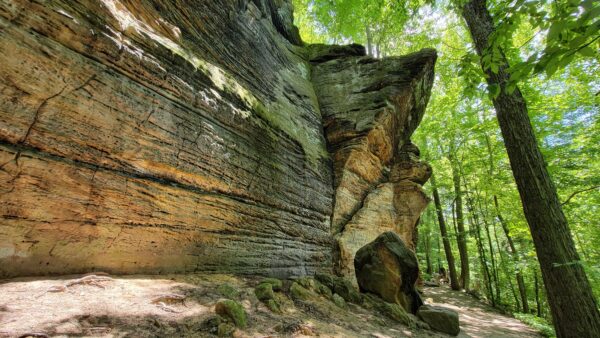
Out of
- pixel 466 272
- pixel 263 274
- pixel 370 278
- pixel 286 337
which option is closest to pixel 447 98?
pixel 466 272

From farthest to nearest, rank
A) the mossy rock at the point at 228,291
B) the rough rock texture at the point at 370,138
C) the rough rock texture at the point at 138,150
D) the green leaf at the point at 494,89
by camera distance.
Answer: the rough rock texture at the point at 370,138, the mossy rock at the point at 228,291, the rough rock texture at the point at 138,150, the green leaf at the point at 494,89

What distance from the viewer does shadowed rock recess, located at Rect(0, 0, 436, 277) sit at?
→ 2.87m

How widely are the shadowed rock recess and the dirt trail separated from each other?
4.41 meters

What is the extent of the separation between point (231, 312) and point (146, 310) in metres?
0.82

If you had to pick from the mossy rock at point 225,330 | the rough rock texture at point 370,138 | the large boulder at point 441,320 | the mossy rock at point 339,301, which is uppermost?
the rough rock texture at point 370,138

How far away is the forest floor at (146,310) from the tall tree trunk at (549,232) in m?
2.42

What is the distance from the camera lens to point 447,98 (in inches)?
637

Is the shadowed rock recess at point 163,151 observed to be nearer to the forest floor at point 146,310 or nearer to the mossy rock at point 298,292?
the forest floor at point 146,310

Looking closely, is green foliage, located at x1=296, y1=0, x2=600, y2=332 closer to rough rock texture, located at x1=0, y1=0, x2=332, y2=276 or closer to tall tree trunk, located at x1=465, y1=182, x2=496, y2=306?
tall tree trunk, located at x1=465, y1=182, x2=496, y2=306

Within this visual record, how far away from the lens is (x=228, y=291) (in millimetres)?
3621

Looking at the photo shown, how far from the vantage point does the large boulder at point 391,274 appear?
6.16 metres

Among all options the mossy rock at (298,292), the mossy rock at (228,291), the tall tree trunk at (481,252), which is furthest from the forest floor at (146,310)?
the tall tree trunk at (481,252)

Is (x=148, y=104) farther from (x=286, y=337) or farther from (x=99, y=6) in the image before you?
(x=286, y=337)

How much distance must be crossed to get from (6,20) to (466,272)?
19482mm
